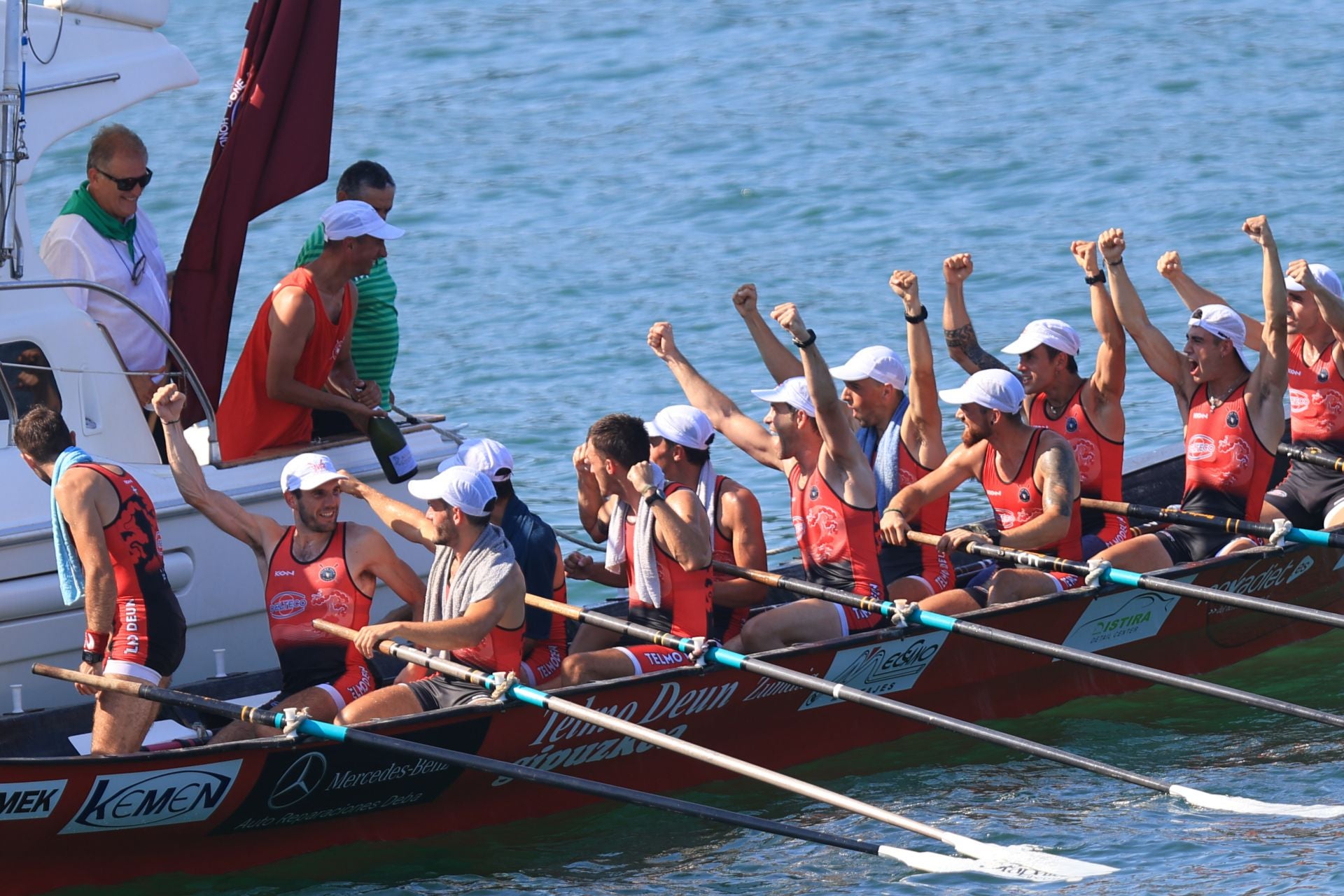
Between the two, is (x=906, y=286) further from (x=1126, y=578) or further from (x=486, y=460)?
(x=486, y=460)

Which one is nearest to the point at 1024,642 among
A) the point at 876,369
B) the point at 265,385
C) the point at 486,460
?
the point at 876,369

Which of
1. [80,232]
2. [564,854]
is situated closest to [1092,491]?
[564,854]

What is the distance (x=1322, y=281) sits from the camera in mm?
10047

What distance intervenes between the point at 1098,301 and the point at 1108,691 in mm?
2009

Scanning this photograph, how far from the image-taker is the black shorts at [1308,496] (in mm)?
10273

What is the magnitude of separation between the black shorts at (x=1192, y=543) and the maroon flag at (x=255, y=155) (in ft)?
15.5

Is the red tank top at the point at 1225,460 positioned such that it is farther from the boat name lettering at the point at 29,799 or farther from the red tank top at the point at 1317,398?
the boat name lettering at the point at 29,799

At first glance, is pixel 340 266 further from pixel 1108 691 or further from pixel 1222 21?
pixel 1222 21

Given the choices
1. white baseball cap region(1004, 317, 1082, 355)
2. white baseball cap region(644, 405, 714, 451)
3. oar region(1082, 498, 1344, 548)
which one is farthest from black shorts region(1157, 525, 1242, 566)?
white baseball cap region(644, 405, 714, 451)

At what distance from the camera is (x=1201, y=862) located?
7438 millimetres

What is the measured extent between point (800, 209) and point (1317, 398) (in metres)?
10.4

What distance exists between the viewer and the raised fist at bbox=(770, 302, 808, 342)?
8008 mm

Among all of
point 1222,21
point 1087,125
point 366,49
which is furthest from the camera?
point 366,49

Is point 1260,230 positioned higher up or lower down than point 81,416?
higher up
